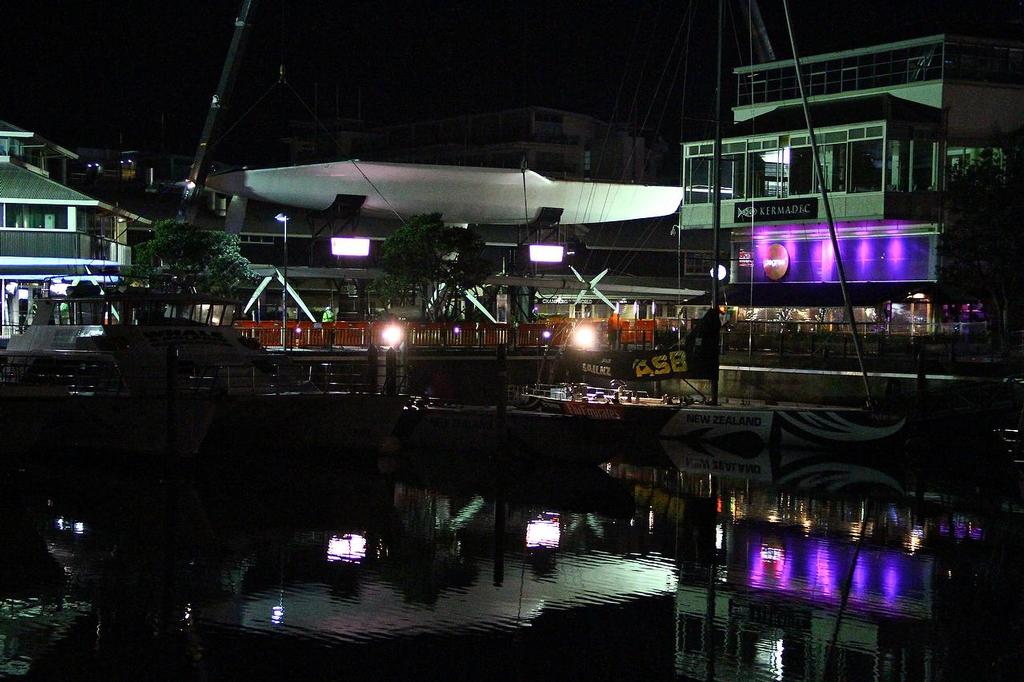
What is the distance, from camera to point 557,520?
76.8 feet

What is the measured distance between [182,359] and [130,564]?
11.2m

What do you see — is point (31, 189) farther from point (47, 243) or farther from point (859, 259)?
point (859, 259)

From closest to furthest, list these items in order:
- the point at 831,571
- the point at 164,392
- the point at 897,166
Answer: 1. the point at 831,571
2. the point at 164,392
3. the point at 897,166

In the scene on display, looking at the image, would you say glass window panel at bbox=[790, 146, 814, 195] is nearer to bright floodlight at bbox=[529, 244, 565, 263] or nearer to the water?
bright floodlight at bbox=[529, 244, 565, 263]

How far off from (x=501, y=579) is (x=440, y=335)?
2611cm

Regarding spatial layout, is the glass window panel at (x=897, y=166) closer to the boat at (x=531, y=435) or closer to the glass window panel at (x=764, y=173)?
the glass window panel at (x=764, y=173)

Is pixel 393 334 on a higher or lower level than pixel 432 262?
lower

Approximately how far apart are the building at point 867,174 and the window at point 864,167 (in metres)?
0.04

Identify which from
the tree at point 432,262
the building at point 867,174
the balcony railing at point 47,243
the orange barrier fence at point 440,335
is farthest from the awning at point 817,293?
the balcony railing at point 47,243

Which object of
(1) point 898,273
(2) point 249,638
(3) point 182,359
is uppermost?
(1) point 898,273

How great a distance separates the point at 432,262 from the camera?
5184 centimetres

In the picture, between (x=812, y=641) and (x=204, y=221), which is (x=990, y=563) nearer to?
(x=812, y=641)

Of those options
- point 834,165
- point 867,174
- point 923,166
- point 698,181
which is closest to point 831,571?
point 867,174

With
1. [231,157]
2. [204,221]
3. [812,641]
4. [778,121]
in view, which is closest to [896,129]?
[778,121]
